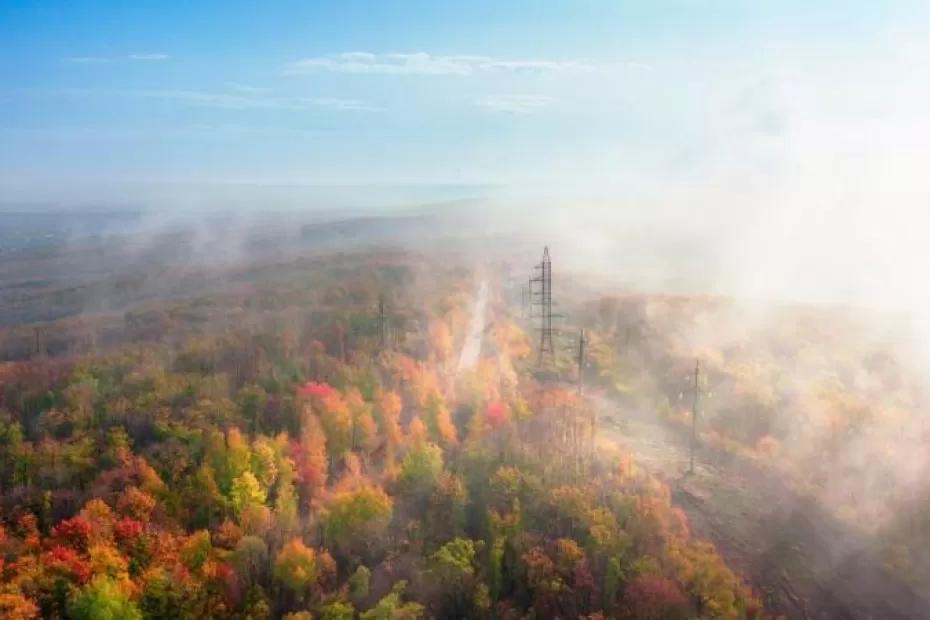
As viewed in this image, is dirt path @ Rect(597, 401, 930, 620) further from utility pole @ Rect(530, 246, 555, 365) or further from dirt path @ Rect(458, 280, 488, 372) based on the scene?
dirt path @ Rect(458, 280, 488, 372)

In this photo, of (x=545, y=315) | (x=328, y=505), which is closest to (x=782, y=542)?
(x=328, y=505)

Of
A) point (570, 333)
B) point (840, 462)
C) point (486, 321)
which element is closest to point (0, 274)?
point (486, 321)

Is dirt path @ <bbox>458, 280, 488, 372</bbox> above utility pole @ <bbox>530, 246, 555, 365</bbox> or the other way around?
the other way around

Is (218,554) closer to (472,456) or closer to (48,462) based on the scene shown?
(48,462)

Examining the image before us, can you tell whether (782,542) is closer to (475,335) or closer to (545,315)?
(545,315)

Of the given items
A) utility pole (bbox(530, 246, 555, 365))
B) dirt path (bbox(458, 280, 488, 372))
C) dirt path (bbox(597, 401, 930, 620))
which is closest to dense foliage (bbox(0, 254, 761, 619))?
dirt path (bbox(597, 401, 930, 620))

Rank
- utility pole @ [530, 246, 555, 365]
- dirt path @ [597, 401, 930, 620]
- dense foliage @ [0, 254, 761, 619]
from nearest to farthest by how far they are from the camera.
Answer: dense foliage @ [0, 254, 761, 619]
dirt path @ [597, 401, 930, 620]
utility pole @ [530, 246, 555, 365]

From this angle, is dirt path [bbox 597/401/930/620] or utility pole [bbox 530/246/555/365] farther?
utility pole [bbox 530/246/555/365]

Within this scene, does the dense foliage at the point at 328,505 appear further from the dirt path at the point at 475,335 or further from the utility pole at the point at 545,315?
the dirt path at the point at 475,335
